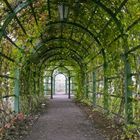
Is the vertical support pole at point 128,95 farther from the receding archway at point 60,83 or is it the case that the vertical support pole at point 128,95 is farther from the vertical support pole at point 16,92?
the receding archway at point 60,83

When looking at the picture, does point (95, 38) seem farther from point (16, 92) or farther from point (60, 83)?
point (60, 83)

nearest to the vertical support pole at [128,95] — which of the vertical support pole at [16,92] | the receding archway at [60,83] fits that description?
the vertical support pole at [16,92]

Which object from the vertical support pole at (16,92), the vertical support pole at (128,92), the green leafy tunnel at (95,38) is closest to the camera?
the green leafy tunnel at (95,38)

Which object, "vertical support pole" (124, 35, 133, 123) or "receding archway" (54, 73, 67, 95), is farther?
"receding archway" (54, 73, 67, 95)

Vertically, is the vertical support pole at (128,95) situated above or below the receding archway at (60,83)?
below

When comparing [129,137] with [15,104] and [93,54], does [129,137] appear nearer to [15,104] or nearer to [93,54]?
[15,104]

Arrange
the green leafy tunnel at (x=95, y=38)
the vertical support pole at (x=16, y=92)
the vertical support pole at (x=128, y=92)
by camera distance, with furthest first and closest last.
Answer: the vertical support pole at (x=16, y=92), the vertical support pole at (x=128, y=92), the green leafy tunnel at (x=95, y=38)

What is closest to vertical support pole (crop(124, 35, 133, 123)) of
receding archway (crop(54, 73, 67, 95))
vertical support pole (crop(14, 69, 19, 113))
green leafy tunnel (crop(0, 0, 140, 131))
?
green leafy tunnel (crop(0, 0, 140, 131))

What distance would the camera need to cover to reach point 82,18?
12.6 meters

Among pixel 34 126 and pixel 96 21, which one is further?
pixel 96 21

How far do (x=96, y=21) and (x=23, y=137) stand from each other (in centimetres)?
494

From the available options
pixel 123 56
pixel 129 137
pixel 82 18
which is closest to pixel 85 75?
pixel 82 18

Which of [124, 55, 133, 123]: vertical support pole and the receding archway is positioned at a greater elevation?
the receding archway

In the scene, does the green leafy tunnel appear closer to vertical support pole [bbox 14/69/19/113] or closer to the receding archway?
vertical support pole [bbox 14/69/19/113]
